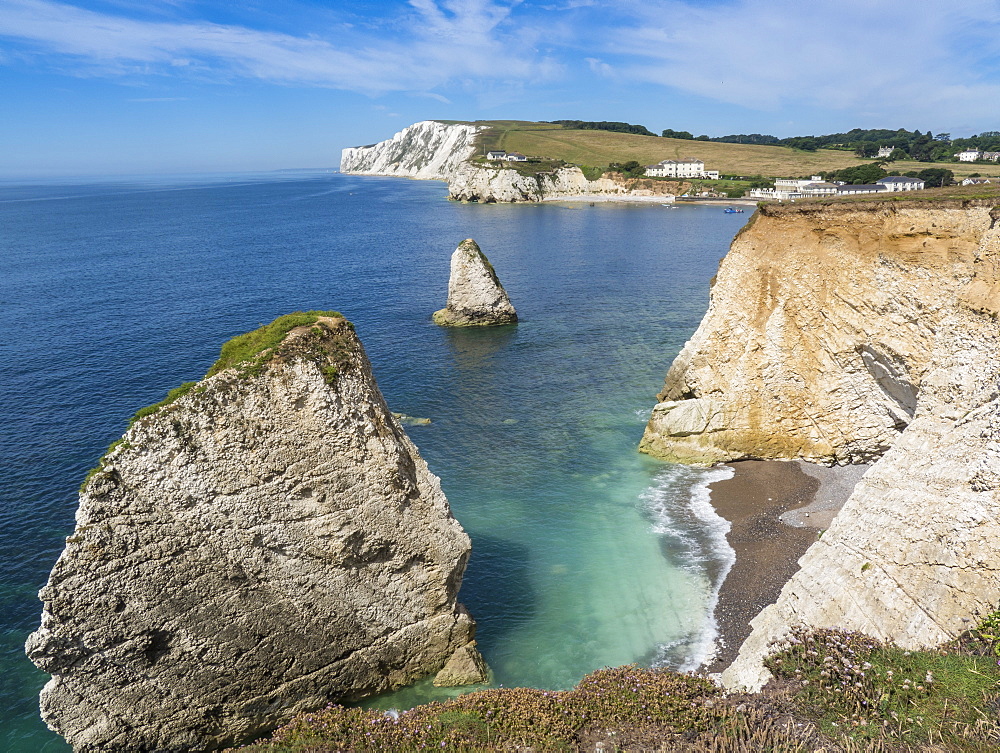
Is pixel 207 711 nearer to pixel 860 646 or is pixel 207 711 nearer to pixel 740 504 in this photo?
pixel 860 646

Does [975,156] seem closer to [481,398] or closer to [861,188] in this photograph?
[861,188]

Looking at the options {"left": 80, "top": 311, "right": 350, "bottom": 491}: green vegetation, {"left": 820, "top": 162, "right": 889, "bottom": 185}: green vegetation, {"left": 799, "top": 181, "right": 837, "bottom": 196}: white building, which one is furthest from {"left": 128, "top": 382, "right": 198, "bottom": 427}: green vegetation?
{"left": 820, "top": 162, "right": 889, "bottom": 185}: green vegetation

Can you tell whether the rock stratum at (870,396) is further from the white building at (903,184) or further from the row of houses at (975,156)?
the row of houses at (975,156)

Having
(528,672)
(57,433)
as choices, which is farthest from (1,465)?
(528,672)

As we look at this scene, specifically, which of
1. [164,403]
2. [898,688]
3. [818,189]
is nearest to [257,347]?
[164,403]

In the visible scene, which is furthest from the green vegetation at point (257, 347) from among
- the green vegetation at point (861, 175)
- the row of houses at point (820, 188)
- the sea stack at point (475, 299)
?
the green vegetation at point (861, 175)
